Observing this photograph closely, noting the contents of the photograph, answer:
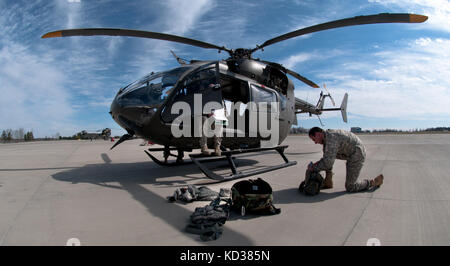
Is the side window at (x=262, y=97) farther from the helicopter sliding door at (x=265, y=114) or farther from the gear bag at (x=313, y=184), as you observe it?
the gear bag at (x=313, y=184)

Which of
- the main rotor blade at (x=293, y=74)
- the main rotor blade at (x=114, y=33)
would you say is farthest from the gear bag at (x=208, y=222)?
the main rotor blade at (x=293, y=74)

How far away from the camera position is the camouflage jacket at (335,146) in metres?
3.80

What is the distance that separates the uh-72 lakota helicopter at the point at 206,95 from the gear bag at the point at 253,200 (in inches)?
65.8

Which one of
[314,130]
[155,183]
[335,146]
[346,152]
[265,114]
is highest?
[265,114]

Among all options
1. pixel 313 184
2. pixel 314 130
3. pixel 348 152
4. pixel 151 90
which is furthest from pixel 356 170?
pixel 151 90

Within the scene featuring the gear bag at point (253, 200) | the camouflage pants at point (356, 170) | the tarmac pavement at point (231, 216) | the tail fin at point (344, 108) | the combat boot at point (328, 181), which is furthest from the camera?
the tail fin at point (344, 108)

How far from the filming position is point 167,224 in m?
2.63

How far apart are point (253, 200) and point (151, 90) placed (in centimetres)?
347

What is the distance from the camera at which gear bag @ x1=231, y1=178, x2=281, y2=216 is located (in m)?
2.89

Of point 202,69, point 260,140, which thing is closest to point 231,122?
point 260,140

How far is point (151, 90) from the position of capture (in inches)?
198

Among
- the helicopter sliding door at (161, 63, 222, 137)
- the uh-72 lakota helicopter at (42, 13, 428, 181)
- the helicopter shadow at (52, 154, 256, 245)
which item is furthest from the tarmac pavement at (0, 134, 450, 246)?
the helicopter sliding door at (161, 63, 222, 137)

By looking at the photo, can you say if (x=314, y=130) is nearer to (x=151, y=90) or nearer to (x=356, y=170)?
(x=356, y=170)
